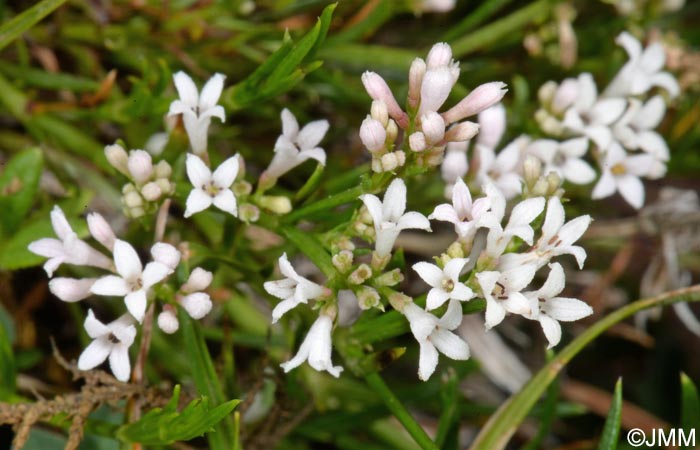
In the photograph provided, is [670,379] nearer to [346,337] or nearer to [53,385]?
[346,337]

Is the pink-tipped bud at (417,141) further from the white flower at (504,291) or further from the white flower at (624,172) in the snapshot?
the white flower at (624,172)

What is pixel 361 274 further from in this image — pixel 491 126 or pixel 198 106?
pixel 491 126

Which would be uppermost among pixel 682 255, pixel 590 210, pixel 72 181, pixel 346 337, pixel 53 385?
pixel 72 181

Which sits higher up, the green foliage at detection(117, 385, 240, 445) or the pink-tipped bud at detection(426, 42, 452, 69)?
the pink-tipped bud at detection(426, 42, 452, 69)

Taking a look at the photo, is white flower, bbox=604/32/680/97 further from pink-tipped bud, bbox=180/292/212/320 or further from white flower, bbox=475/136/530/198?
pink-tipped bud, bbox=180/292/212/320

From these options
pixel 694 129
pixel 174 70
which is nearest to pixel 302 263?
pixel 174 70

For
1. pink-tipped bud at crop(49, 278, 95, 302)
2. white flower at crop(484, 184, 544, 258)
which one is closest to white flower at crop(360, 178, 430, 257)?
white flower at crop(484, 184, 544, 258)
